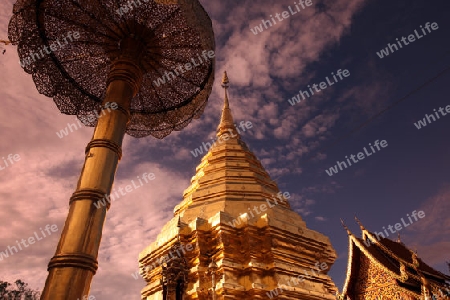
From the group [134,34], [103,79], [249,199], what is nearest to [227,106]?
[249,199]

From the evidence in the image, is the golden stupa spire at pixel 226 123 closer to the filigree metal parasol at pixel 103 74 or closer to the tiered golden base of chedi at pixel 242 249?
the tiered golden base of chedi at pixel 242 249

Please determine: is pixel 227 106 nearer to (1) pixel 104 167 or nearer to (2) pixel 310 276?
(2) pixel 310 276

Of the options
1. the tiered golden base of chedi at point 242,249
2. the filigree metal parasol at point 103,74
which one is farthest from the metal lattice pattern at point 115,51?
the tiered golden base of chedi at point 242,249

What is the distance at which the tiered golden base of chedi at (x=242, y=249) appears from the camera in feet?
23.6

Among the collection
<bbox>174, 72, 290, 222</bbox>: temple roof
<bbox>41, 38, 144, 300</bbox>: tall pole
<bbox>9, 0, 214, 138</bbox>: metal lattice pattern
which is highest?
<bbox>174, 72, 290, 222</bbox>: temple roof

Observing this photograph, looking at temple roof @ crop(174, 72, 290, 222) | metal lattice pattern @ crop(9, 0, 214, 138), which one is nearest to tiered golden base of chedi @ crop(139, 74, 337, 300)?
temple roof @ crop(174, 72, 290, 222)

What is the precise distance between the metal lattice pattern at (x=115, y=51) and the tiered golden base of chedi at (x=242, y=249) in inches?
96.9

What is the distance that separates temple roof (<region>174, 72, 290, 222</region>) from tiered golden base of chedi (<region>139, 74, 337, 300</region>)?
31 mm

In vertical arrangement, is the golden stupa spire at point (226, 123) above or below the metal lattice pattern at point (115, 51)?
above

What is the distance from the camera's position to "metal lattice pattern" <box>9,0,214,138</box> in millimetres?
4887

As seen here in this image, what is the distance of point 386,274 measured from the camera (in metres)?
13.2

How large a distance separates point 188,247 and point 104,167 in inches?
174

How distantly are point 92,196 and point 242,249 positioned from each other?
476 cm

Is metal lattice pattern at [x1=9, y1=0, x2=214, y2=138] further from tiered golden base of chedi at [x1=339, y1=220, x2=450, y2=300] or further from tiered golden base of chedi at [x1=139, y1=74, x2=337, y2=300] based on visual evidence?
tiered golden base of chedi at [x1=339, y1=220, x2=450, y2=300]
